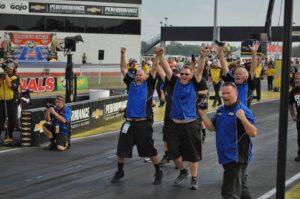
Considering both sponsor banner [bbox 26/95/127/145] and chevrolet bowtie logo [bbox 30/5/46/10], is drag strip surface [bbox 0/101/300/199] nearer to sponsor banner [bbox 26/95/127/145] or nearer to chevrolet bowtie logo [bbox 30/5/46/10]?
sponsor banner [bbox 26/95/127/145]

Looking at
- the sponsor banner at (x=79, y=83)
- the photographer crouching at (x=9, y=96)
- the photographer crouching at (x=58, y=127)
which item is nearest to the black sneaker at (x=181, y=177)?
the photographer crouching at (x=58, y=127)

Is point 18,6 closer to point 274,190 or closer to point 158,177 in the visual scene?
point 158,177

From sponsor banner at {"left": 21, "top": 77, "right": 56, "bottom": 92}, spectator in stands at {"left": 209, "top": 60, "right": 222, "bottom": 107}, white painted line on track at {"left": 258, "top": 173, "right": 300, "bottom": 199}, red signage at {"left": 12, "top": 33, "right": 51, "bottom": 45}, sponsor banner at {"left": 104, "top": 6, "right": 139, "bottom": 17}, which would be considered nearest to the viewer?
white painted line on track at {"left": 258, "top": 173, "right": 300, "bottom": 199}

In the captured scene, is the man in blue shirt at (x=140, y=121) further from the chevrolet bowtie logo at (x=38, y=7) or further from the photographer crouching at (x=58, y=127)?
the chevrolet bowtie logo at (x=38, y=7)

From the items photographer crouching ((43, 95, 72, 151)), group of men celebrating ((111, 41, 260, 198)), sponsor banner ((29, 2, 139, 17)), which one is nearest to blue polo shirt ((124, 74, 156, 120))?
group of men celebrating ((111, 41, 260, 198))

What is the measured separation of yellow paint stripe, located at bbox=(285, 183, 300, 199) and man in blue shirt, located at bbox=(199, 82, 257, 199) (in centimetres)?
209

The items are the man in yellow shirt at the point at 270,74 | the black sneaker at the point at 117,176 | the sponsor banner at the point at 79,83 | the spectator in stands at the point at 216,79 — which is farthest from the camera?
the man in yellow shirt at the point at 270,74

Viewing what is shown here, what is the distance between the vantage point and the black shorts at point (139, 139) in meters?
8.62

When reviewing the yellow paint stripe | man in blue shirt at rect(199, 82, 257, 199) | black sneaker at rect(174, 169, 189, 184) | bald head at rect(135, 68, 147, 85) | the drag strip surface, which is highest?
bald head at rect(135, 68, 147, 85)

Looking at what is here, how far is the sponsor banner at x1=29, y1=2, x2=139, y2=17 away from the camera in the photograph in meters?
49.8

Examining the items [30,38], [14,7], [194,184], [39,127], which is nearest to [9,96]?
[39,127]

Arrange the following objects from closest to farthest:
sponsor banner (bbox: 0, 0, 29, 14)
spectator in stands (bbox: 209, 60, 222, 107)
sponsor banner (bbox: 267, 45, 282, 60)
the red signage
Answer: spectator in stands (bbox: 209, 60, 222, 107) < the red signage < sponsor banner (bbox: 267, 45, 282, 60) < sponsor banner (bbox: 0, 0, 29, 14)

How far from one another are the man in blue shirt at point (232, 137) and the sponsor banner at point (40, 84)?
19738mm

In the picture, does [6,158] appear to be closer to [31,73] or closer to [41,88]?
[41,88]
